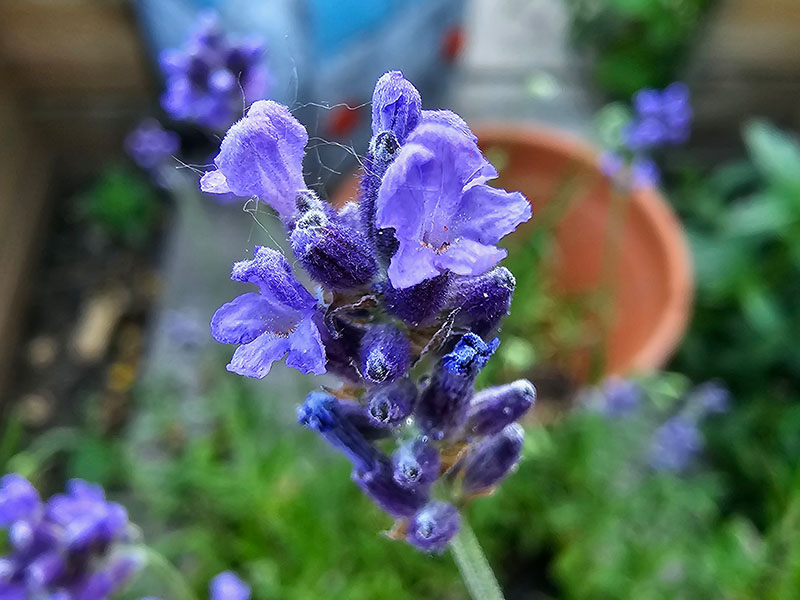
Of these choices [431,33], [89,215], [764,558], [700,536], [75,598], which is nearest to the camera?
[75,598]

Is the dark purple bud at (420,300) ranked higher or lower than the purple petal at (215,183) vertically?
lower

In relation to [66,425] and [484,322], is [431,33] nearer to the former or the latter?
[66,425]

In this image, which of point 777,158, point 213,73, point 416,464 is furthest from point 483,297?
point 777,158

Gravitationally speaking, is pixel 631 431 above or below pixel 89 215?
above

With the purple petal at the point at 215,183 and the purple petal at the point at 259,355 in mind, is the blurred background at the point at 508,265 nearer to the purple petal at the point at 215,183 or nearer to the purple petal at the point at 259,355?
the purple petal at the point at 215,183

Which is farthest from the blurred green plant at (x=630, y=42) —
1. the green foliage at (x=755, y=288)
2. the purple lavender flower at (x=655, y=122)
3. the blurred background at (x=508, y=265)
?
the purple lavender flower at (x=655, y=122)

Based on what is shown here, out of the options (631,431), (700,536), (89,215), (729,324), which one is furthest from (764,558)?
(89,215)

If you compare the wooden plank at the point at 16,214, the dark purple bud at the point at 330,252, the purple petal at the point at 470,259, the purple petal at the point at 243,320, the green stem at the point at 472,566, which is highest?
the purple petal at the point at 470,259
